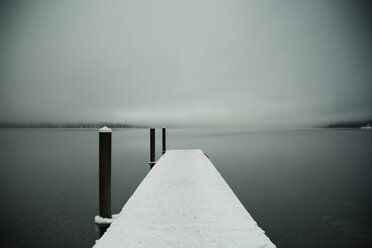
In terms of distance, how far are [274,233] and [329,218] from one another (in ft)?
10.4

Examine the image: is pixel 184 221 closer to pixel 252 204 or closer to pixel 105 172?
pixel 105 172

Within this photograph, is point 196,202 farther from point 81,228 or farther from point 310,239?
point 81,228

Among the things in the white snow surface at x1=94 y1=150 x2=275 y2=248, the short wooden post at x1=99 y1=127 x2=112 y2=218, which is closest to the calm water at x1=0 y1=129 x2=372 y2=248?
the short wooden post at x1=99 y1=127 x2=112 y2=218

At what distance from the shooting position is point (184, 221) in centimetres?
359

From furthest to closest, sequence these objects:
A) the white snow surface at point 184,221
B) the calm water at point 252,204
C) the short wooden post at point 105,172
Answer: the calm water at point 252,204, the short wooden post at point 105,172, the white snow surface at point 184,221

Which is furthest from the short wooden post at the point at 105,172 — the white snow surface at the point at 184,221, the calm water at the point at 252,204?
the calm water at the point at 252,204

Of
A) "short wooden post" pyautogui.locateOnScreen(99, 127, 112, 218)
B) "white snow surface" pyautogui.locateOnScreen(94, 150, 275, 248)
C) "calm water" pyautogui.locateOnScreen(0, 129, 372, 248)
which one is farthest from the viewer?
"calm water" pyautogui.locateOnScreen(0, 129, 372, 248)

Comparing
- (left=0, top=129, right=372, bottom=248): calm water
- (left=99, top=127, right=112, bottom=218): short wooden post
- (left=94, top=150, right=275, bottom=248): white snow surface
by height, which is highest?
(left=99, top=127, right=112, bottom=218): short wooden post

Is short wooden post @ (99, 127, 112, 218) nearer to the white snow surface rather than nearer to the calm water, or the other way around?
the white snow surface

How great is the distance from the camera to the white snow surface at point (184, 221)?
295cm

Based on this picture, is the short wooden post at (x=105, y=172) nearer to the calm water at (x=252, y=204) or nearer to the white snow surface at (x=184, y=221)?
the white snow surface at (x=184, y=221)

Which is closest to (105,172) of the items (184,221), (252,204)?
(184,221)

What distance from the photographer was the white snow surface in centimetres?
295

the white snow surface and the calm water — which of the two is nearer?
the white snow surface
